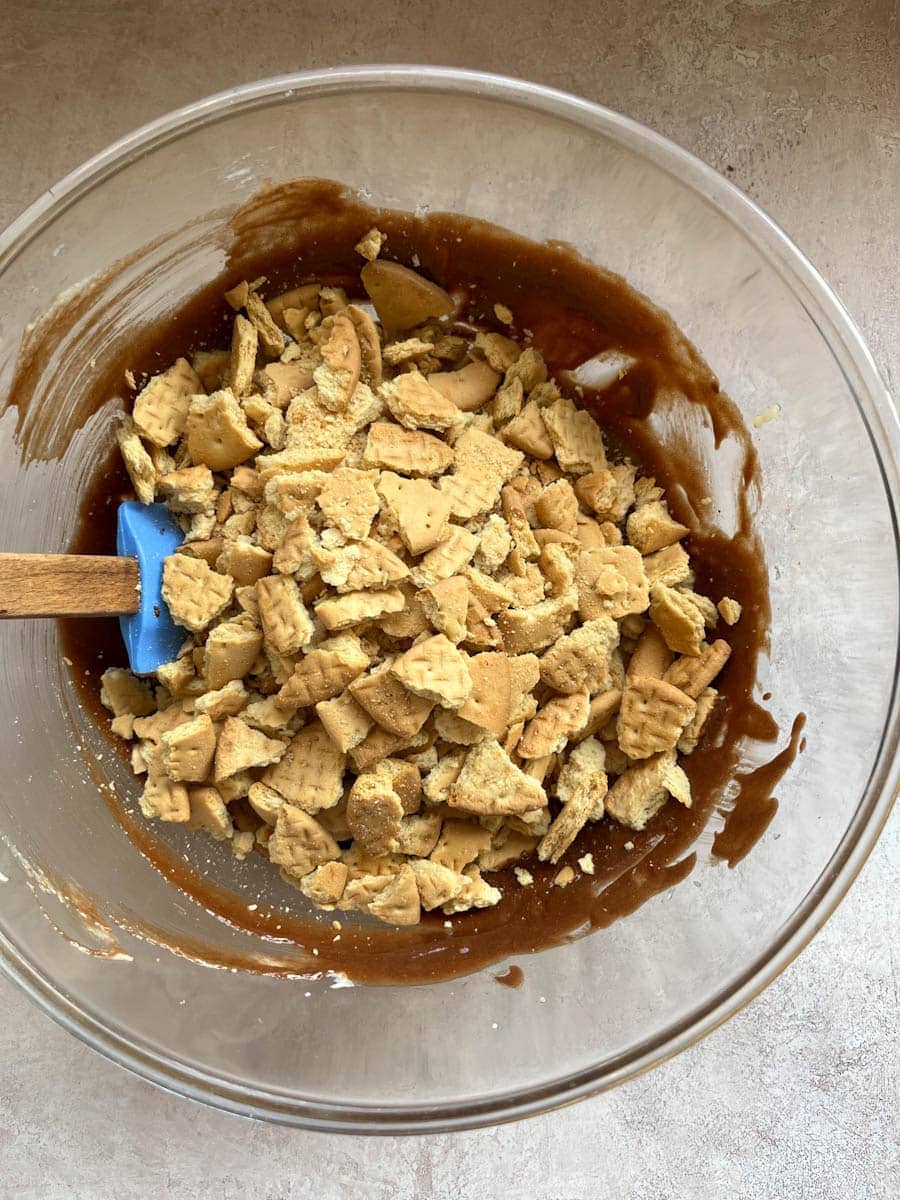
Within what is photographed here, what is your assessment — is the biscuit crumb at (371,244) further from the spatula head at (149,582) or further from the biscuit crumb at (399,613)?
the spatula head at (149,582)

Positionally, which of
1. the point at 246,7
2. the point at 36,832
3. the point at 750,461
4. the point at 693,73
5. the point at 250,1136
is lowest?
the point at 250,1136

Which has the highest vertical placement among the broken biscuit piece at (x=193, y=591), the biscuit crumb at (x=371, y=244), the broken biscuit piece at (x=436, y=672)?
the biscuit crumb at (x=371, y=244)

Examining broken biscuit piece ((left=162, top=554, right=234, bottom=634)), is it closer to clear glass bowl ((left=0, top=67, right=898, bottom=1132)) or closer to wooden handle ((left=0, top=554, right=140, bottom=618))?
wooden handle ((left=0, top=554, right=140, bottom=618))

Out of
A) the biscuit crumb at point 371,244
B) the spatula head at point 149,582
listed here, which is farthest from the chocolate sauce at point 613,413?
the spatula head at point 149,582

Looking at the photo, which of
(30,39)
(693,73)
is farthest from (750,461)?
(30,39)

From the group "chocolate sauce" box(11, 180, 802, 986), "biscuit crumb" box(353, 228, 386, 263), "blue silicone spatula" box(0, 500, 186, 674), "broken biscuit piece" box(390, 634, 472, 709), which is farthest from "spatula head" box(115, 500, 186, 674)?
"biscuit crumb" box(353, 228, 386, 263)

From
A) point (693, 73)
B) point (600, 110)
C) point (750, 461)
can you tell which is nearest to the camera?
point (600, 110)

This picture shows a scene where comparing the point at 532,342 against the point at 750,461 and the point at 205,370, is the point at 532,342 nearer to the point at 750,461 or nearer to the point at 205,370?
the point at 750,461
